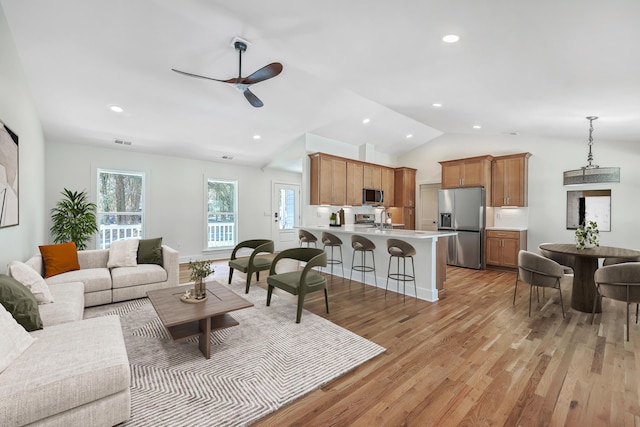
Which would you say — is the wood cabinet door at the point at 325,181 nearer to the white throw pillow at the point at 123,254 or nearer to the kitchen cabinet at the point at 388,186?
the kitchen cabinet at the point at 388,186

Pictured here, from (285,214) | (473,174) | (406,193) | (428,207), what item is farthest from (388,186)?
(285,214)

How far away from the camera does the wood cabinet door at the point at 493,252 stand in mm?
6133

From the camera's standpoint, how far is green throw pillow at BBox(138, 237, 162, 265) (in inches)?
167

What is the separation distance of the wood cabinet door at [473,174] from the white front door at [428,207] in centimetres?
125

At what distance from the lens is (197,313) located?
2473 mm

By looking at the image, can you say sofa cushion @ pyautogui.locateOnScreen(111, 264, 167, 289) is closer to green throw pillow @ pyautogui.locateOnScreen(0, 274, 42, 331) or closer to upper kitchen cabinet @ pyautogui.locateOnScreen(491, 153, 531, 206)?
green throw pillow @ pyautogui.locateOnScreen(0, 274, 42, 331)

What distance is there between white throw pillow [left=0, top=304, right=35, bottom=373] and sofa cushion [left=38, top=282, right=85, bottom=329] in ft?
1.46

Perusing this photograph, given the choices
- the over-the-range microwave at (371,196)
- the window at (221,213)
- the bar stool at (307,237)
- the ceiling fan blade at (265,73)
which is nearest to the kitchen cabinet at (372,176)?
the over-the-range microwave at (371,196)

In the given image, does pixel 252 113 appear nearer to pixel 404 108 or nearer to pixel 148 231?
pixel 404 108

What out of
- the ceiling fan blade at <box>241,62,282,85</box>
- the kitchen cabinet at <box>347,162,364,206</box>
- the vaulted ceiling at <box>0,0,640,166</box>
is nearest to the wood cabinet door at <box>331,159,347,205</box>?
the kitchen cabinet at <box>347,162,364,206</box>

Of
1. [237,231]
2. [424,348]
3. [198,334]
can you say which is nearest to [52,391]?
[198,334]

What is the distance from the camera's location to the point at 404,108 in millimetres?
4738

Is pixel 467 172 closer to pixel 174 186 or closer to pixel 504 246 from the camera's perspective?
pixel 504 246

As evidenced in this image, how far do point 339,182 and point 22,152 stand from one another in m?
5.11
